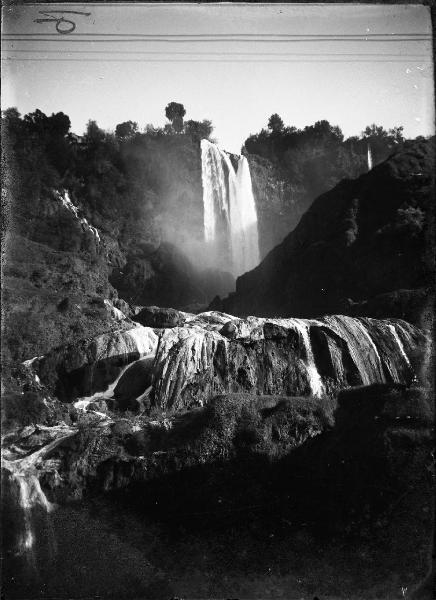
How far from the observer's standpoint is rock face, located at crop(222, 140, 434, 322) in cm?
1944

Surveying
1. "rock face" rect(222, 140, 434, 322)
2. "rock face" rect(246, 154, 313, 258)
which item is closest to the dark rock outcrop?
"rock face" rect(222, 140, 434, 322)

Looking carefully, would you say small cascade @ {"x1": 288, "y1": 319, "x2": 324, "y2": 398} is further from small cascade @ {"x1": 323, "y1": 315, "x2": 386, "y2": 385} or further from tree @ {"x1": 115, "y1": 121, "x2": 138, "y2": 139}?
tree @ {"x1": 115, "y1": 121, "x2": 138, "y2": 139}

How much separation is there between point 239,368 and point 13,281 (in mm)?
7367

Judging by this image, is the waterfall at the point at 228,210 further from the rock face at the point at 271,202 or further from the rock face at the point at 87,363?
the rock face at the point at 87,363

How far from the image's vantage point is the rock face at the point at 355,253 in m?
19.4

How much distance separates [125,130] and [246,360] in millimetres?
16397

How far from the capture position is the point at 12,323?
16422mm

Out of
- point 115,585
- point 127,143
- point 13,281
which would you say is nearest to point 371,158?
point 127,143

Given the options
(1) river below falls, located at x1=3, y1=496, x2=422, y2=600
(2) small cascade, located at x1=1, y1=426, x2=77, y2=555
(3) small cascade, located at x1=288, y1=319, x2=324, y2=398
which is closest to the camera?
(1) river below falls, located at x1=3, y1=496, x2=422, y2=600

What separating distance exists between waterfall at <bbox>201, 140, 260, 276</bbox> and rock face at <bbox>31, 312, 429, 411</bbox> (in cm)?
1443

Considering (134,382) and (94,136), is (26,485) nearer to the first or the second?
(134,382)

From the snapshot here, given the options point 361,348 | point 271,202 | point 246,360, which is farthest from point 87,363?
point 271,202

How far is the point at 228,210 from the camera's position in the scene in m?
30.9

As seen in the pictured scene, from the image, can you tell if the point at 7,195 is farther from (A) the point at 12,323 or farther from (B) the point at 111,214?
(B) the point at 111,214
